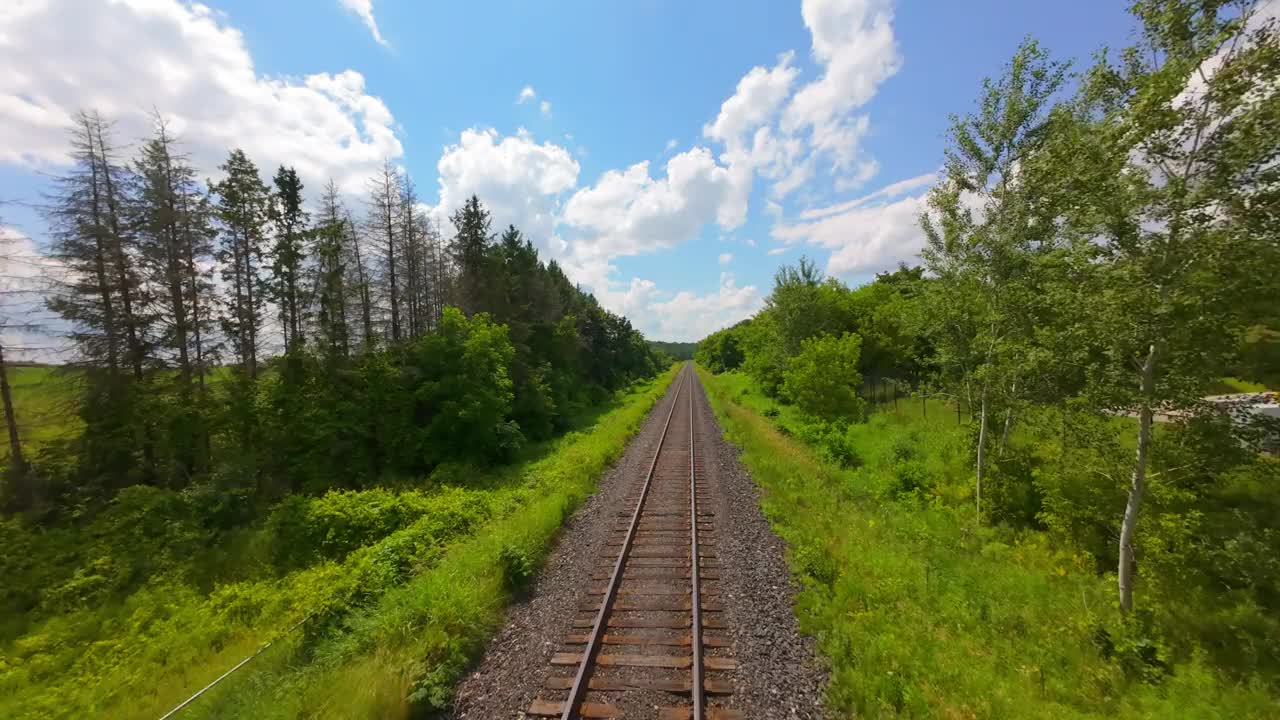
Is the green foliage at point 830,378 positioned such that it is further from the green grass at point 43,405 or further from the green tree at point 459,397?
the green grass at point 43,405

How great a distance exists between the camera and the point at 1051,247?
8.66 metres

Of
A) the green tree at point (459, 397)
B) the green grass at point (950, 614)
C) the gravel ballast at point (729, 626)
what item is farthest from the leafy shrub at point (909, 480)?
the green tree at point (459, 397)

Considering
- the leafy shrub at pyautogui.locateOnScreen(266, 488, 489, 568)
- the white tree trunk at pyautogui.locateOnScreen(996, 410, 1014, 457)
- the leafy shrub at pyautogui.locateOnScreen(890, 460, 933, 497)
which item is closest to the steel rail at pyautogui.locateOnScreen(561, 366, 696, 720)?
Result: the leafy shrub at pyautogui.locateOnScreen(266, 488, 489, 568)

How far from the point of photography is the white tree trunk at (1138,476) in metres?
6.16

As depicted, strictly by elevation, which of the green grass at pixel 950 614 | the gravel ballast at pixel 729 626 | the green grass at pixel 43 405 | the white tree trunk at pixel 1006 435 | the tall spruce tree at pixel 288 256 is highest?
the tall spruce tree at pixel 288 256

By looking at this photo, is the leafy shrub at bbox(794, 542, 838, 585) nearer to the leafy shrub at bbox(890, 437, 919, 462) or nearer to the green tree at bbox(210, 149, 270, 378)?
the leafy shrub at bbox(890, 437, 919, 462)

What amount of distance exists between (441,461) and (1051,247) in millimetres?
21175

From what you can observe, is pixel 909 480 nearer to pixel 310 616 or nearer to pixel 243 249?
pixel 310 616

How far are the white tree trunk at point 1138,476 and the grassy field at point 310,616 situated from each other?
9950 millimetres

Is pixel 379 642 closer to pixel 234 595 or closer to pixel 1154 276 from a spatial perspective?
pixel 234 595

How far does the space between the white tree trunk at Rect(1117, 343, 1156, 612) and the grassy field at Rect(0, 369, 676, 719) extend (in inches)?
392

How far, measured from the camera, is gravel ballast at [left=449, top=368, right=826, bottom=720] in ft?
18.0

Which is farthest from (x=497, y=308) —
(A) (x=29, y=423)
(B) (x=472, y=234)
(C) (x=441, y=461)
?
(A) (x=29, y=423)

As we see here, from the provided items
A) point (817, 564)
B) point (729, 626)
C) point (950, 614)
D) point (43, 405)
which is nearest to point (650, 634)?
point (729, 626)
